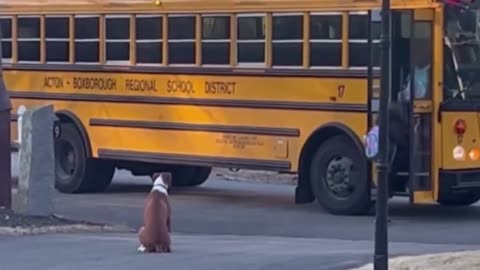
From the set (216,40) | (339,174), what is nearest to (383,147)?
(339,174)

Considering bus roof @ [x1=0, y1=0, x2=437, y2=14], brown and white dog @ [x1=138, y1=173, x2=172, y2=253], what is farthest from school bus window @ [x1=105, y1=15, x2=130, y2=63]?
brown and white dog @ [x1=138, y1=173, x2=172, y2=253]

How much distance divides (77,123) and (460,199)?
580 cm

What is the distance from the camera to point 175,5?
21953 millimetres

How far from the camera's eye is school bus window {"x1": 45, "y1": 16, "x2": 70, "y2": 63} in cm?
2362

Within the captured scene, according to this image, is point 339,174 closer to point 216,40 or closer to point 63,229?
point 216,40

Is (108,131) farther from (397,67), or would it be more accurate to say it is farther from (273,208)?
(397,67)

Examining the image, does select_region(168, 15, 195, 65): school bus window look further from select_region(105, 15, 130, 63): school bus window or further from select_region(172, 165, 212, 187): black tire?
select_region(172, 165, 212, 187): black tire

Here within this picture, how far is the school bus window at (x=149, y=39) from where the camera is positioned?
72.9ft

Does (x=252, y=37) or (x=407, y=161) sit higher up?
(x=252, y=37)

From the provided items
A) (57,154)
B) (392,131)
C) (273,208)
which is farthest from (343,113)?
(57,154)

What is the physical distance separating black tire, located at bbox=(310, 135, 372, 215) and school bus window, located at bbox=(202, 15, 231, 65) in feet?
6.44

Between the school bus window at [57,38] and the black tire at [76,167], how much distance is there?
99cm

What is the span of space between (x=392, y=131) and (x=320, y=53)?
139 centimetres

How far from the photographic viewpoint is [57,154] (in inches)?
944
